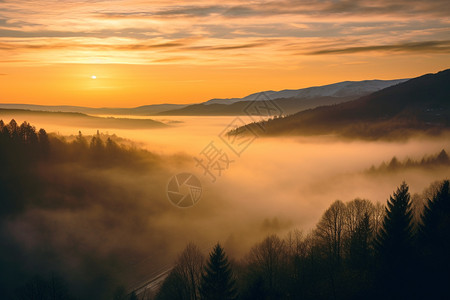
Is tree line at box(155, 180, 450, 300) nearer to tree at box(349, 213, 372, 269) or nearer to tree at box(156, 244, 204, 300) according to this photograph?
tree at box(349, 213, 372, 269)

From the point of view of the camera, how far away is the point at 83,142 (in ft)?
596

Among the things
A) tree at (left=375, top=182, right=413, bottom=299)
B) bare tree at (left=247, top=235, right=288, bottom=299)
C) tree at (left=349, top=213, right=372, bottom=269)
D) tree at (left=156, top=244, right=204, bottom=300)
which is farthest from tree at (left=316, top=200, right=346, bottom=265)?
tree at (left=156, top=244, right=204, bottom=300)

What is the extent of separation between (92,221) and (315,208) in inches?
3201

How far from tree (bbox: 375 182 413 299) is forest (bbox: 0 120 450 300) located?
0.12 meters

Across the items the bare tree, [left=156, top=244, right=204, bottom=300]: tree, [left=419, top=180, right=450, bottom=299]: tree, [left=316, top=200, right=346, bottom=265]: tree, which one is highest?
[left=419, top=180, right=450, bottom=299]: tree

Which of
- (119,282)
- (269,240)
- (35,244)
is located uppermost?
(269,240)

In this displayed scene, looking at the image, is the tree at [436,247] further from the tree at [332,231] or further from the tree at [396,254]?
the tree at [332,231]

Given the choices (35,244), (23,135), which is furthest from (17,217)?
(23,135)

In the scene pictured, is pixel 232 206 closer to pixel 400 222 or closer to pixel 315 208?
pixel 315 208

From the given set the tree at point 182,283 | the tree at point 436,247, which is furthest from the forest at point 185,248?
the tree at point 182,283

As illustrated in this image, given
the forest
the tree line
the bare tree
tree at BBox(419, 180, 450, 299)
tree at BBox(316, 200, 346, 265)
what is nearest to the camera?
tree at BBox(419, 180, 450, 299)

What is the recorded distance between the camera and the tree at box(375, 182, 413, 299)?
4056 centimetres

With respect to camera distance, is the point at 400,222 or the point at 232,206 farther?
the point at 232,206

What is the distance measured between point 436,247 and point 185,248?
77.7 metres
